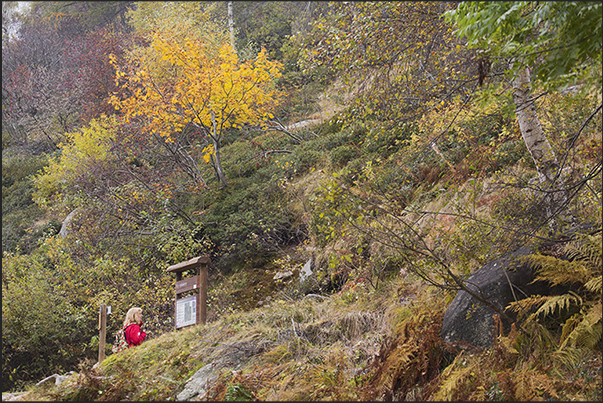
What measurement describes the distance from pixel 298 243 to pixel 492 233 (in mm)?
6864

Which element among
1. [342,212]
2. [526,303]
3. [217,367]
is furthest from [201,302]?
[526,303]

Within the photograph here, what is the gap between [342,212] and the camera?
14.1 ft

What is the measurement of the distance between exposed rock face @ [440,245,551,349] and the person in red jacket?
5.17 meters

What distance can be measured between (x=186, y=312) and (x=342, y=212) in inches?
161

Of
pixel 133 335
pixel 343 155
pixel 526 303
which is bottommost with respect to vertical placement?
pixel 133 335

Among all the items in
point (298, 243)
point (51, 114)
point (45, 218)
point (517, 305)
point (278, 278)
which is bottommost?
point (517, 305)

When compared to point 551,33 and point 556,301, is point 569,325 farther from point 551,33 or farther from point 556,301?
point 551,33

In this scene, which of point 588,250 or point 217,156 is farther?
point 217,156

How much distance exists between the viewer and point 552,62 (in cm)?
318

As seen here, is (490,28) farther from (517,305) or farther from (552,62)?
(517,305)

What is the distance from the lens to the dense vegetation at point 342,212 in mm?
3812

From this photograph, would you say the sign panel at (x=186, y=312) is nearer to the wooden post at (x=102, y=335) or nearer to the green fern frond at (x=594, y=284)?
the wooden post at (x=102, y=335)

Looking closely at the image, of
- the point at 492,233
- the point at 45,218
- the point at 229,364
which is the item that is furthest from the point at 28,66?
the point at 492,233

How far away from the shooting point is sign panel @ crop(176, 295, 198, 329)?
23.5 ft
